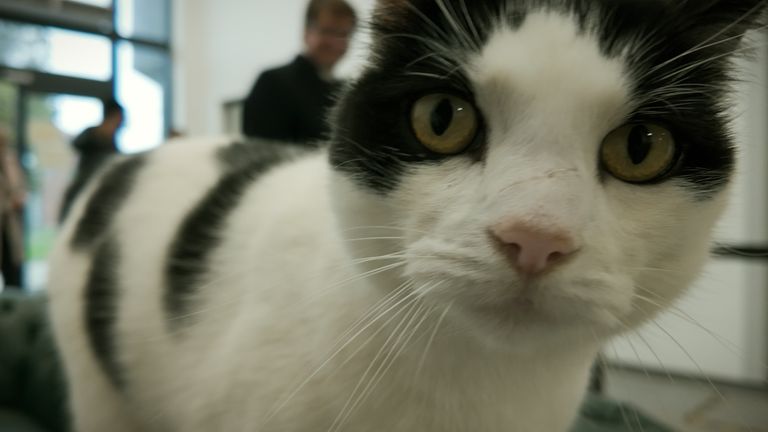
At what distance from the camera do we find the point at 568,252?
54cm

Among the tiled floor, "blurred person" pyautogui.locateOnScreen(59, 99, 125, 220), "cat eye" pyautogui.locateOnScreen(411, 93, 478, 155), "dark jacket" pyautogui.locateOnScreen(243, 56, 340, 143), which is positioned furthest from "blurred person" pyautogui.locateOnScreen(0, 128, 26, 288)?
"cat eye" pyautogui.locateOnScreen(411, 93, 478, 155)

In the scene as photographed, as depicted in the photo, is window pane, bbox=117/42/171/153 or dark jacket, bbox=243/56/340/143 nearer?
dark jacket, bbox=243/56/340/143

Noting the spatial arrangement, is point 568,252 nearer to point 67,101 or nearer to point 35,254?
point 35,254

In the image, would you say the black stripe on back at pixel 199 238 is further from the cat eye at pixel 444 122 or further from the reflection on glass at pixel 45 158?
the reflection on glass at pixel 45 158

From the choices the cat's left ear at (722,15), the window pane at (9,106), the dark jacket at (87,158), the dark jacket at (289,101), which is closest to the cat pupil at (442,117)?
the cat's left ear at (722,15)

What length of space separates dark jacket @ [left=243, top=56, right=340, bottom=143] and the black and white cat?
2.79 ft

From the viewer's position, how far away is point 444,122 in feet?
2.18

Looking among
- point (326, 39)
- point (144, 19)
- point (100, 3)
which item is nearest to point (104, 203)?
point (326, 39)

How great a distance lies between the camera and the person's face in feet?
5.86

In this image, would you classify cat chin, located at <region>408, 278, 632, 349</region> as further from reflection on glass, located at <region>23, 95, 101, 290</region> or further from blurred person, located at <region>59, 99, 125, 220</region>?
reflection on glass, located at <region>23, 95, 101, 290</region>

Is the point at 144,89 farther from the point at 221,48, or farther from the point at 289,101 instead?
the point at 289,101

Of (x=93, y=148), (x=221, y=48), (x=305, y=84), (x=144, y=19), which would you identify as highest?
(x=144, y=19)

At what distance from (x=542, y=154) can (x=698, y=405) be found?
2.34 metres

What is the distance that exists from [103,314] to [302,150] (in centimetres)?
55
